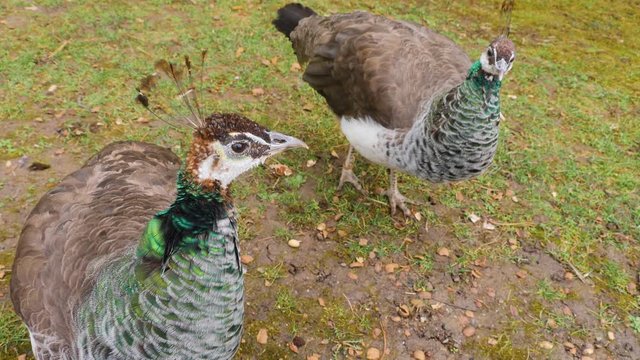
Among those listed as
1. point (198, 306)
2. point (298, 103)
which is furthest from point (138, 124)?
point (198, 306)

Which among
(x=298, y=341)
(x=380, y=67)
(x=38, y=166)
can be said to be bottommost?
(x=298, y=341)

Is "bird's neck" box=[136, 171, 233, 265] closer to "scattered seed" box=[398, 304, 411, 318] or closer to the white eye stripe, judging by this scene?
the white eye stripe

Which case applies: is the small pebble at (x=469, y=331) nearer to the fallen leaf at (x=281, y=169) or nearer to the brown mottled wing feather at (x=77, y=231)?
the fallen leaf at (x=281, y=169)

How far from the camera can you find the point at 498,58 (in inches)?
114

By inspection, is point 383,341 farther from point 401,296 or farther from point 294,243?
point 294,243

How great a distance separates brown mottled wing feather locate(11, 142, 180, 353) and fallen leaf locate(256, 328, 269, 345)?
3.19 feet

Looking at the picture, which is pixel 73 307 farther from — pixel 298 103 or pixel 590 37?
pixel 590 37

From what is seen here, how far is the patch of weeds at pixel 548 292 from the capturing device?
11.6 ft

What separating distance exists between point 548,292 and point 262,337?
6.37ft

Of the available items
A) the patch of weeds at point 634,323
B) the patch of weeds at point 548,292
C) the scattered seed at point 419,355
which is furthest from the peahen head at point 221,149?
the patch of weeds at point 634,323

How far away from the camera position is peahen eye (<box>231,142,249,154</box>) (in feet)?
6.07

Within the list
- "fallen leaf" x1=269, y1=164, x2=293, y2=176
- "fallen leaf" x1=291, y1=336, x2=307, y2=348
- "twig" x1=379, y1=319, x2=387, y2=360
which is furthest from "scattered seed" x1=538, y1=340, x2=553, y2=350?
"fallen leaf" x1=269, y1=164, x2=293, y2=176

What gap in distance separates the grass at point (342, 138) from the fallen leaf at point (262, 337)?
0.11 m

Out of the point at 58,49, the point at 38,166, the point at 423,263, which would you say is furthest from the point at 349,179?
the point at 58,49
